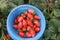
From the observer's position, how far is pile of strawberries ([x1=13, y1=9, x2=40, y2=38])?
173 cm

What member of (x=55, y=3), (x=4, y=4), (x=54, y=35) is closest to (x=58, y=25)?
(x=54, y=35)

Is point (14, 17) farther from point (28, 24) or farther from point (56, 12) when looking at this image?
point (56, 12)

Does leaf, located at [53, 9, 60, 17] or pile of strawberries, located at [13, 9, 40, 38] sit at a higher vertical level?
leaf, located at [53, 9, 60, 17]

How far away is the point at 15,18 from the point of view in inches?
72.6

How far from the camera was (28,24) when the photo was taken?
174 centimetres

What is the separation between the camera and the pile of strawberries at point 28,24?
1733mm

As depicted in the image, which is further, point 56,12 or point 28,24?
point 56,12

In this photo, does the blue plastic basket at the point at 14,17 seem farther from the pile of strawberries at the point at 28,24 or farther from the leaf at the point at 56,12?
the leaf at the point at 56,12

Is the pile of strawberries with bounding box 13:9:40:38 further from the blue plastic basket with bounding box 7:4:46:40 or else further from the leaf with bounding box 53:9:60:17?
the leaf with bounding box 53:9:60:17

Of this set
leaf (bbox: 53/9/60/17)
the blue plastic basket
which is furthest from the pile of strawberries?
leaf (bbox: 53/9/60/17)

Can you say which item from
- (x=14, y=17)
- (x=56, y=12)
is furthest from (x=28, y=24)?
(x=56, y=12)

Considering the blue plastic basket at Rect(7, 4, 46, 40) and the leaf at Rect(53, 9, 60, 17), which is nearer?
the blue plastic basket at Rect(7, 4, 46, 40)

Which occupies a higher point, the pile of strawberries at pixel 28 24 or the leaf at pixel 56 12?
the leaf at pixel 56 12

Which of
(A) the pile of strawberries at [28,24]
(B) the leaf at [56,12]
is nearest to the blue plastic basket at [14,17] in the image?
(A) the pile of strawberries at [28,24]
